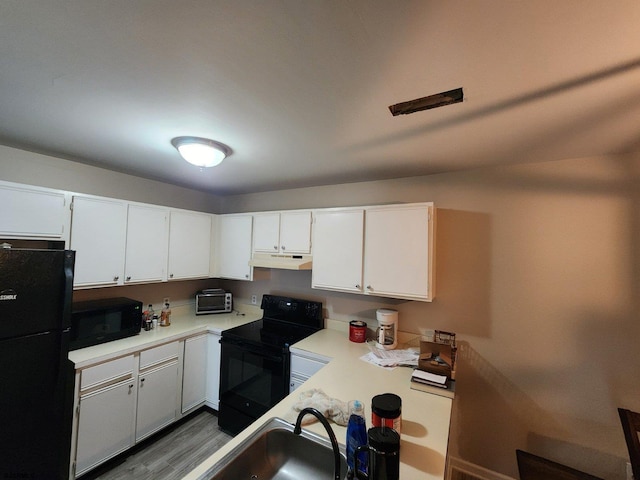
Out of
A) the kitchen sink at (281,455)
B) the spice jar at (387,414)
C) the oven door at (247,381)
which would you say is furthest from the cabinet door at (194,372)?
the spice jar at (387,414)

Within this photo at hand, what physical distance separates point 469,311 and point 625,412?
92 cm

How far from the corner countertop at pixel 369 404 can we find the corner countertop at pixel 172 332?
1096 millimetres

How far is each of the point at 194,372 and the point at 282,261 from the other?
4.69 feet

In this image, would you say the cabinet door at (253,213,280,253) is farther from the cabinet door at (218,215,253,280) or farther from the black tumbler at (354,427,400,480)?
the black tumbler at (354,427,400,480)

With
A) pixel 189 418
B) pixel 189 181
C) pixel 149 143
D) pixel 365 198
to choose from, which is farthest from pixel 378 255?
pixel 189 418

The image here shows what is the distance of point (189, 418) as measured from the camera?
100 inches

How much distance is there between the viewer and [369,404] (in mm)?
1355

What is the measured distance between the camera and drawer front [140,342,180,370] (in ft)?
7.05

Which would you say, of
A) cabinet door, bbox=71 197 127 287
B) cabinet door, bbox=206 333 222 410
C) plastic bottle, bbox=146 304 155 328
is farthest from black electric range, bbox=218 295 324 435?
cabinet door, bbox=71 197 127 287

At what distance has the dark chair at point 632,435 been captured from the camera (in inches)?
48.7

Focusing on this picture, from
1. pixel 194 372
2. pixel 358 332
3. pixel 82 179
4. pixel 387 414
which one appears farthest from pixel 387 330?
pixel 82 179

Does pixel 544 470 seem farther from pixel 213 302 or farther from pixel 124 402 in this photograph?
pixel 213 302

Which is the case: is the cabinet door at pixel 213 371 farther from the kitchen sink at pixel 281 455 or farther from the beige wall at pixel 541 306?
the beige wall at pixel 541 306

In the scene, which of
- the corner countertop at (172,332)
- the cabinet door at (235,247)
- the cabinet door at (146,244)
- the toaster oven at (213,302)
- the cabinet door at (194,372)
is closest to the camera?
the corner countertop at (172,332)
